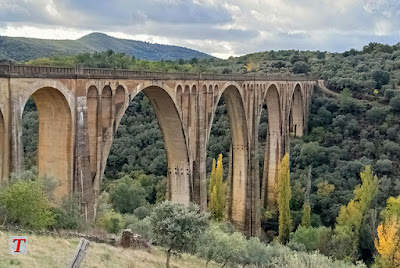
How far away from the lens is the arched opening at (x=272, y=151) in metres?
42.7

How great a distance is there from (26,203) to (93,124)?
555cm

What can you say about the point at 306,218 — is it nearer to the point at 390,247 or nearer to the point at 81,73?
the point at 390,247

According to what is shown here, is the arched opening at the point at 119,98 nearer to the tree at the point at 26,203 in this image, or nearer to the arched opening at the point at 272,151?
the tree at the point at 26,203

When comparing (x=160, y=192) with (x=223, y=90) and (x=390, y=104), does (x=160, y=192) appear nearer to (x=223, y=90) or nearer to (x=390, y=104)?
(x=223, y=90)

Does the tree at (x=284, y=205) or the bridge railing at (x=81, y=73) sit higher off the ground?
the bridge railing at (x=81, y=73)

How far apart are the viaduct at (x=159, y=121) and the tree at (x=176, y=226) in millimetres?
3535

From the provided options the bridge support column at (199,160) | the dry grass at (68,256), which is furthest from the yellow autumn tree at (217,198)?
the dry grass at (68,256)

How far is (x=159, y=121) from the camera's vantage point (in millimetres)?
27406

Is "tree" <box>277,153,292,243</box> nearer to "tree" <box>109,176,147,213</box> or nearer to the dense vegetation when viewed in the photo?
the dense vegetation

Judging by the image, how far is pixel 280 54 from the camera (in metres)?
104

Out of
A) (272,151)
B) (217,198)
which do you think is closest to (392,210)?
(272,151)

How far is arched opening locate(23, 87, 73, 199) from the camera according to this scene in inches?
715

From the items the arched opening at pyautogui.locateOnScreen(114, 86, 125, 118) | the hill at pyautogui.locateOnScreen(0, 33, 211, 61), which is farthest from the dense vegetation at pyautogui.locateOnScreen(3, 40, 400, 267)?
the hill at pyautogui.locateOnScreen(0, 33, 211, 61)

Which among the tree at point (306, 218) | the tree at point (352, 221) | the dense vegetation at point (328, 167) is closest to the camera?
the tree at point (352, 221)
